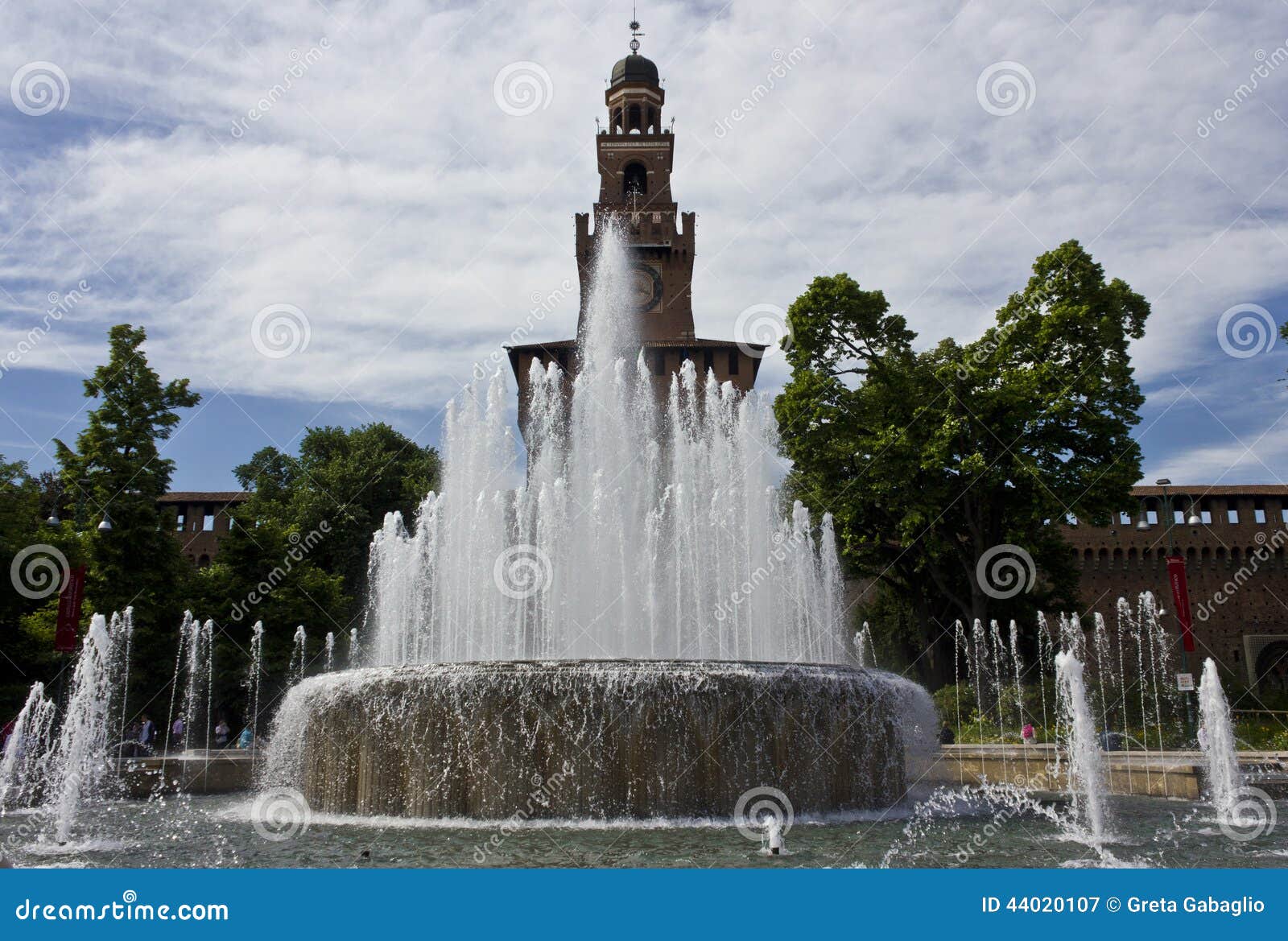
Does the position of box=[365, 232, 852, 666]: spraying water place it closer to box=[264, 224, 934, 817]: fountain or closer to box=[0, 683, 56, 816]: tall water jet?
box=[264, 224, 934, 817]: fountain

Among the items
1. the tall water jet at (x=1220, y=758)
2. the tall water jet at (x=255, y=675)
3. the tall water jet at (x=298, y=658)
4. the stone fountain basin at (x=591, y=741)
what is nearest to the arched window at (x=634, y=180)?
the tall water jet at (x=298, y=658)

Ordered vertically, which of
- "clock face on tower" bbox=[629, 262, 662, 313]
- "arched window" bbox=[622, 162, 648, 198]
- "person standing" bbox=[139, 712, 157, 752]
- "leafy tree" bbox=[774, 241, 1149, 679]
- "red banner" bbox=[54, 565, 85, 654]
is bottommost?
"person standing" bbox=[139, 712, 157, 752]

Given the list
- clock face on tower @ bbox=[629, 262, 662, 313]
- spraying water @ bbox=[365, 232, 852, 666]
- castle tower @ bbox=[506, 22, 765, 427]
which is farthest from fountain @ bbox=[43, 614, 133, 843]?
clock face on tower @ bbox=[629, 262, 662, 313]

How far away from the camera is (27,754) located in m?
16.8

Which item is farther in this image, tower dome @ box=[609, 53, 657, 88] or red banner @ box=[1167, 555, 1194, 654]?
tower dome @ box=[609, 53, 657, 88]

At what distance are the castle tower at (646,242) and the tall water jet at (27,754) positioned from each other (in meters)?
24.3

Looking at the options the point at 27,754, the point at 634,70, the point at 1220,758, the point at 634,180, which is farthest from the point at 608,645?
the point at 634,70

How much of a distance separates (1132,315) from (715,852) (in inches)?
864

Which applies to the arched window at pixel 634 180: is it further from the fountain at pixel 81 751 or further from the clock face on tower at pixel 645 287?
the fountain at pixel 81 751

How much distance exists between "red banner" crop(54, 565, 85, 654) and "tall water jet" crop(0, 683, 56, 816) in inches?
44.2

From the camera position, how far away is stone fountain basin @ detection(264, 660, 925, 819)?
10.2 m

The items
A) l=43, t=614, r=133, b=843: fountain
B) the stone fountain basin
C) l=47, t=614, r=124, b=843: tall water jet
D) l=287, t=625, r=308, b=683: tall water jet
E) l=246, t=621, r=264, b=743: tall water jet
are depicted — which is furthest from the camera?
l=287, t=625, r=308, b=683: tall water jet

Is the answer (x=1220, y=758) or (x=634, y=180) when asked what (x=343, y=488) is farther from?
(x=1220, y=758)

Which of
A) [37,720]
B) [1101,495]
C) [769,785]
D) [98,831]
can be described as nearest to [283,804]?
[98,831]
